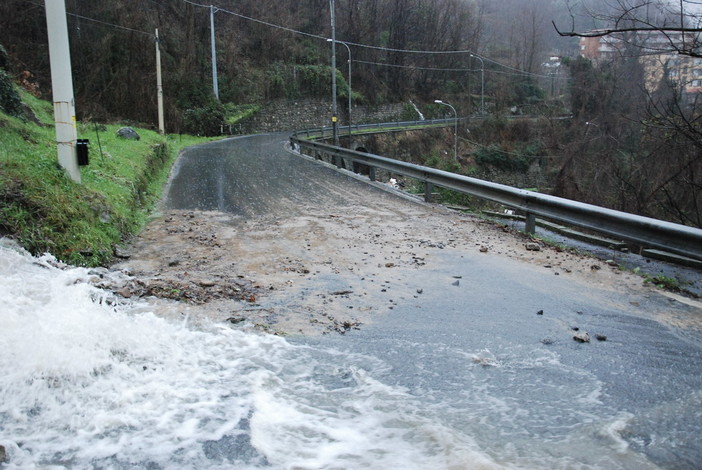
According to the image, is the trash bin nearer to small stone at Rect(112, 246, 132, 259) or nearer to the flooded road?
small stone at Rect(112, 246, 132, 259)

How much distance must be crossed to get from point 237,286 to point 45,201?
3007 mm

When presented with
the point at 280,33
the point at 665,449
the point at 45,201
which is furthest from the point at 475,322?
the point at 280,33

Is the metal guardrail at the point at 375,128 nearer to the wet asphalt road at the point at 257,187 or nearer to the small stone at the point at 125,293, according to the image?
the wet asphalt road at the point at 257,187

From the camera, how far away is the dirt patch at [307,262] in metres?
5.75

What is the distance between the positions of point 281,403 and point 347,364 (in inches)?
31.9

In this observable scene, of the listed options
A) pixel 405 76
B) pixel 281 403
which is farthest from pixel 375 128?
pixel 281 403

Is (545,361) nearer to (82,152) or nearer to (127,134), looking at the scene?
(82,152)

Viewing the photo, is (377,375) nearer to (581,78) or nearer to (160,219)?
(160,219)

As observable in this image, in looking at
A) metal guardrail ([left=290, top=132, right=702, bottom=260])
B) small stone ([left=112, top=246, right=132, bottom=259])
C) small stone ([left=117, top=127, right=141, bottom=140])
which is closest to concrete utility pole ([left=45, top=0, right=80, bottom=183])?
small stone ([left=112, top=246, right=132, bottom=259])

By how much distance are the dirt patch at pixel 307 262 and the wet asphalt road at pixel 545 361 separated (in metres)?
0.41

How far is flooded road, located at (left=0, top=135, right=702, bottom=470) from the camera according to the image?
3273mm

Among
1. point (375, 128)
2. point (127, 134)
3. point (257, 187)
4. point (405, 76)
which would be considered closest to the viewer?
point (257, 187)

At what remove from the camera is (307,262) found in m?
7.65

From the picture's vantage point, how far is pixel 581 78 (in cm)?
7150
